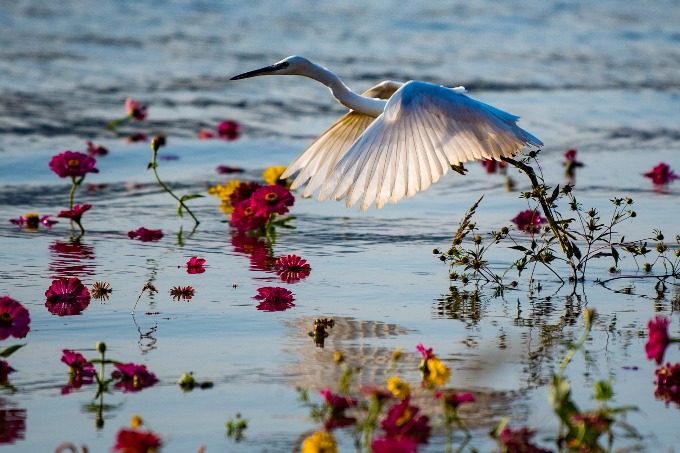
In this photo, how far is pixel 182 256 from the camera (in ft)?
18.0

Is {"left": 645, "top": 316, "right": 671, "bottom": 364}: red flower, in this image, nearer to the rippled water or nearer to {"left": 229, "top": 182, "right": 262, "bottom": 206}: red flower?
the rippled water

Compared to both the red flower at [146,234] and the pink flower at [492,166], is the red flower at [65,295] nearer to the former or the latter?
the red flower at [146,234]

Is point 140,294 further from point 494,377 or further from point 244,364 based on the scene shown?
point 494,377

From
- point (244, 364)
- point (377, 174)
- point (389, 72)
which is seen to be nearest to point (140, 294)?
point (244, 364)

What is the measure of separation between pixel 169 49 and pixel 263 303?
33.5ft

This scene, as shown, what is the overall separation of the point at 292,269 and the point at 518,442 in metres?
2.31

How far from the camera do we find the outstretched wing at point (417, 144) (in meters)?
4.94

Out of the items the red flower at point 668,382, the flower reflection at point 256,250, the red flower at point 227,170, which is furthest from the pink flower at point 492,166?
the red flower at point 668,382

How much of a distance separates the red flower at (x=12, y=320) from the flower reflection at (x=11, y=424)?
0.87ft

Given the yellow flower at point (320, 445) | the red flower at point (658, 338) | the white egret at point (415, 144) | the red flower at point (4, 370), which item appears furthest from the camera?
the white egret at point (415, 144)

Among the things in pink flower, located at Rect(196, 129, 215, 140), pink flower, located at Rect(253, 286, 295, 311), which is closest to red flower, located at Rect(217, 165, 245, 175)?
pink flower, located at Rect(196, 129, 215, 140)

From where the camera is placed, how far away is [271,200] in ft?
19.0

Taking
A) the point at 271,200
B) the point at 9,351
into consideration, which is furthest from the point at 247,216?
the point at 9,351

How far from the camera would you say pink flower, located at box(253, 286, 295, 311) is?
4508 millimetres
